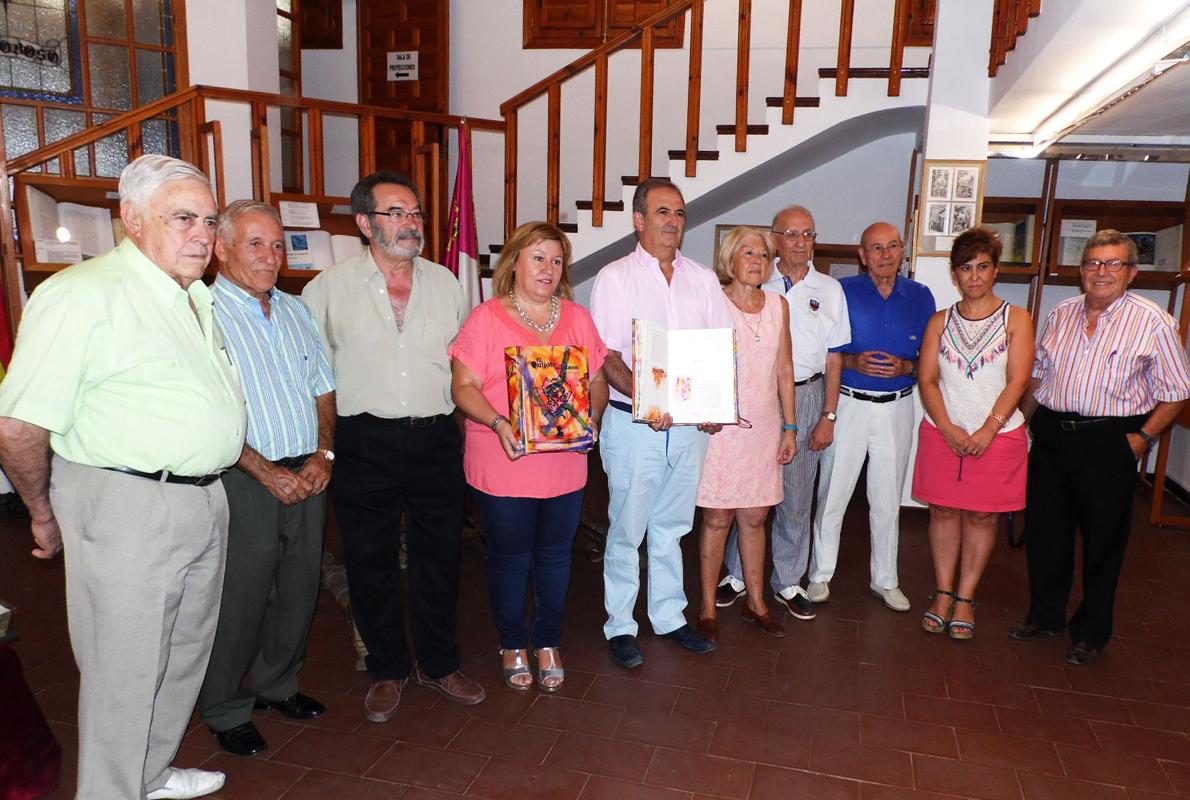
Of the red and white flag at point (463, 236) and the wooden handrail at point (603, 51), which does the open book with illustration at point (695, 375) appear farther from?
the wooden handrail at point (603, 51)

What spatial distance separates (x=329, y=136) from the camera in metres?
8.51

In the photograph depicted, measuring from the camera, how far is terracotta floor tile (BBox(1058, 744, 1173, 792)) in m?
2.54

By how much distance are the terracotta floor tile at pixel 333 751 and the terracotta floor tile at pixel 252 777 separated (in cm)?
4

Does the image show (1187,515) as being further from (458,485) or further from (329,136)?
(329,136)

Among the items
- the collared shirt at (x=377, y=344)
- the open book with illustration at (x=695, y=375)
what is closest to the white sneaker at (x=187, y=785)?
the collared shirt at (x=377, y=344)

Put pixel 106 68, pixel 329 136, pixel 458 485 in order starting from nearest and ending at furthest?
pixel 458 485, pixel 106 68, pixel 329 136

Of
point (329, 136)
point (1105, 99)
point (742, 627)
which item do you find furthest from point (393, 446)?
point (329, 136)

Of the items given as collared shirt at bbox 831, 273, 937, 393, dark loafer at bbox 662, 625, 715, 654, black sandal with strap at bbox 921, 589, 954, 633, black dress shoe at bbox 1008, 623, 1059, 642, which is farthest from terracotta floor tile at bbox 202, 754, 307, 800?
black dress shoe at bbox 1008, 623, 1059, 642

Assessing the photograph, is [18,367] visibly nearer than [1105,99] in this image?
Yes

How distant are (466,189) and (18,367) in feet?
12.3

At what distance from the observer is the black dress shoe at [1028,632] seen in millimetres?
3514

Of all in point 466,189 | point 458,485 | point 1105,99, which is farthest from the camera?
point 466,189

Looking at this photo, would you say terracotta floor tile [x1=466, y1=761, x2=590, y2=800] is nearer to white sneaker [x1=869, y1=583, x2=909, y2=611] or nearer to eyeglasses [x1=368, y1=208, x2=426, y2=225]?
eyeglasses [x1=368, y1=208, x2=426, y2=225]

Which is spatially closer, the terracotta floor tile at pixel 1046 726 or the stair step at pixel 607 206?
the terracotta floor tile at pixel 1046 726
